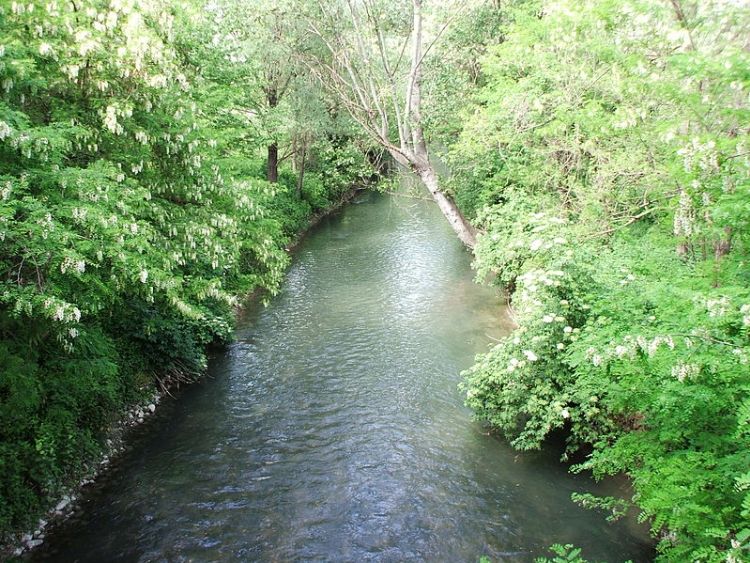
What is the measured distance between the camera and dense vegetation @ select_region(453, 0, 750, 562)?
5648 millimetres

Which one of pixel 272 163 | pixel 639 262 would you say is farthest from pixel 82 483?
pixel 272 163

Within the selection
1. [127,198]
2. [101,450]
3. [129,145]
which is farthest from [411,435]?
[129,145]

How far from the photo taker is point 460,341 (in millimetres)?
15320

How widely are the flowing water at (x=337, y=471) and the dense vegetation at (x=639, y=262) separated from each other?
91cm

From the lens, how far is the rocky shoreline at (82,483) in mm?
7680

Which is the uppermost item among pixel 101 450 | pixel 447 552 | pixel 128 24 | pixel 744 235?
pixel 128 24

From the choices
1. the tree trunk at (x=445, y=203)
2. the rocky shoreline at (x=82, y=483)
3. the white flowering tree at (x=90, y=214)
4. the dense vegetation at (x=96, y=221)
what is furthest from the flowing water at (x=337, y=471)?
the tree trunk at (x=445, y=203)

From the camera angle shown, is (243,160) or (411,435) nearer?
(411,435)

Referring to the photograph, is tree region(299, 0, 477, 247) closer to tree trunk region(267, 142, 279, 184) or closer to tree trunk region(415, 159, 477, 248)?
tree trunk region(415, 159, 477, 248)

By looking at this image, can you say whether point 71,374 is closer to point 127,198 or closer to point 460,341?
point 127,198

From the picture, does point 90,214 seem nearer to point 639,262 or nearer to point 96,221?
point 96,221

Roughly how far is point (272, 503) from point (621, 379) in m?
6.05

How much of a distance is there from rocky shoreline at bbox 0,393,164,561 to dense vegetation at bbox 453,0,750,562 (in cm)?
719

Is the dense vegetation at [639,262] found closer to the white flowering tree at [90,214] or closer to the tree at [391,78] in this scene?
the tree at [391,78]
